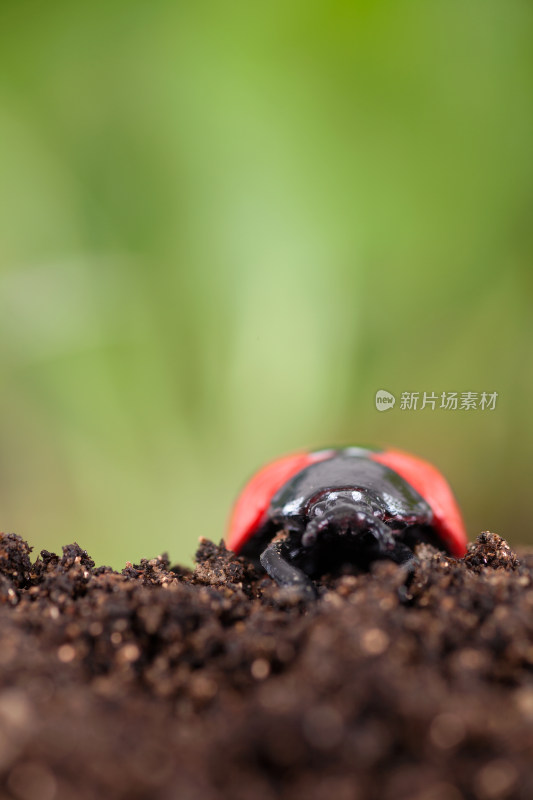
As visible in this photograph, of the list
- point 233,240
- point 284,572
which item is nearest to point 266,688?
point 284,572

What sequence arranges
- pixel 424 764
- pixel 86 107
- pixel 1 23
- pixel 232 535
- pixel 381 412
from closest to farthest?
pixel 424 764
pixel 232 535
pixel 1 23
pixel 86 107
pixel 381 412

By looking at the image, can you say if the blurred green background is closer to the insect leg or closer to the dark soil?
the insect leg

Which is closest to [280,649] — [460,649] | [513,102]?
[460,649]

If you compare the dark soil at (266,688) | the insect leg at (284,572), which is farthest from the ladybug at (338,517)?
the dark soil at (266,688)

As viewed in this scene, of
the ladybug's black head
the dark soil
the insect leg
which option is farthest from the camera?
the ladybug's black head

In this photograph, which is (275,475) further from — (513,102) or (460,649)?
(513,102)

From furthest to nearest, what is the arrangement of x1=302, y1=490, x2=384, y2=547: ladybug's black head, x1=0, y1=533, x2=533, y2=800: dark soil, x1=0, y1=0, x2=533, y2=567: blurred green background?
x1=0, y1=0, x2=533, y2=567: blurred green background
x1=302, y1=490, x2=384, y2=547: ladybug's black head
x1=0, y1=533, x2=533, y2=800: dark soil

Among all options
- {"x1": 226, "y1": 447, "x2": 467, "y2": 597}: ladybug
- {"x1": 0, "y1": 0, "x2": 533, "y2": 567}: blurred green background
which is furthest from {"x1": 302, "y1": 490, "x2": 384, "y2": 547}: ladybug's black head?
{"x1": 0, "y1": 0, "x2": 533, "y2": 567}: blurred green background

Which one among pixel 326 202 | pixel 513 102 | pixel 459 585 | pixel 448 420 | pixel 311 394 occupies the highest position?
pixel 513 102
